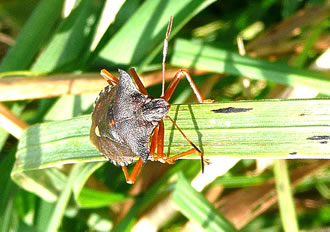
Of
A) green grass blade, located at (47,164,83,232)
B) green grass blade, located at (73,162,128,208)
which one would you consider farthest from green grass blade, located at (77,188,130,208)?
green grass blade, located at (47,164,83,232)

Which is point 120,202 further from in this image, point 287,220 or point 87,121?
point 287,220

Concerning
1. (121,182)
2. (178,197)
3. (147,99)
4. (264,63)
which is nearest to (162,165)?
(121,182)

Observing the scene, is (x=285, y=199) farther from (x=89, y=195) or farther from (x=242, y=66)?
(x=89, y=195)

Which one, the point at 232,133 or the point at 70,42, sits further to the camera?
the point at 70,42

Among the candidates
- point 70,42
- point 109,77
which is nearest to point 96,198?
point 109,77

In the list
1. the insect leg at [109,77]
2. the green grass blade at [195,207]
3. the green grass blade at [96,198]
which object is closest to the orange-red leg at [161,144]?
the green grass blade at [195,207]

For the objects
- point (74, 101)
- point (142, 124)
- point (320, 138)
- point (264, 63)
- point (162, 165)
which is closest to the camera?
point (320, 138)
